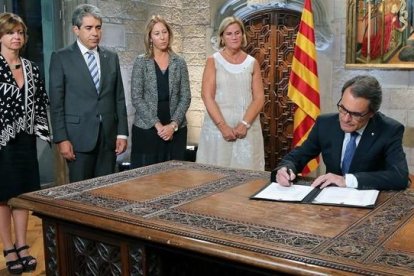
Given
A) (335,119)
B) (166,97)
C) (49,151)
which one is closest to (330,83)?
(166,97)

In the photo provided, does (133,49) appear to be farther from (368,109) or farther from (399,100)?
(368,109)

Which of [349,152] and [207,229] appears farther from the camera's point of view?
[349,152]

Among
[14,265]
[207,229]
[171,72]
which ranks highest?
[171,72]

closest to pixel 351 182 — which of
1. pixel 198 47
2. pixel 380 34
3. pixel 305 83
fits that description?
pixel 305 83

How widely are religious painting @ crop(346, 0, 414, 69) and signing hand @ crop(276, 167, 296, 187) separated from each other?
252cm

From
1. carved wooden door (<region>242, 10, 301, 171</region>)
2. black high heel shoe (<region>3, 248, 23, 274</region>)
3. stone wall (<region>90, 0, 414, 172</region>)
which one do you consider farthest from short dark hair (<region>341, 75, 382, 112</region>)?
carved wooden door (<region>242, 10, 301, 171</region>)

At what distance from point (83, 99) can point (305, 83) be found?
6.51 ft

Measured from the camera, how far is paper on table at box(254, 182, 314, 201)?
2.19 metres

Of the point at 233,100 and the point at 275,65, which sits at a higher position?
the point at 275,65

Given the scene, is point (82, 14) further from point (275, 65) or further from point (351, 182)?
point (275, 65)

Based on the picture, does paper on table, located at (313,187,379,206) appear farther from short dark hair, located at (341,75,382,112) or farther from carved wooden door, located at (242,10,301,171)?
carved wooden door, located at (242,10,301,171)

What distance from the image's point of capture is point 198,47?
18.6ft

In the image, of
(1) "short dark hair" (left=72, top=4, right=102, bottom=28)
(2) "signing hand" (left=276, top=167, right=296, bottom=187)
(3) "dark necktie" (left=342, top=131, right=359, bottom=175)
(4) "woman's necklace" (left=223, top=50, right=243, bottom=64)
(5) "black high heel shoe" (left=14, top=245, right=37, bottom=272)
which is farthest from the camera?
(4) "woman's necklace" (left=223, top=50, right=243, bottom=64)

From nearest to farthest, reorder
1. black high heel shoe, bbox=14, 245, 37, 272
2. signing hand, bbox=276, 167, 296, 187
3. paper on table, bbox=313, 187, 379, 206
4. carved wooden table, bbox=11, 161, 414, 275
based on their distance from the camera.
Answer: carved wooden table, bbox=11, 161, 414, 275 → paper on table, bbox=313, 187, 379, 206 → signing hand, bbox=276, 167, 296, 187 → black high heel shoe, bbox=14, 245, 37, 272
